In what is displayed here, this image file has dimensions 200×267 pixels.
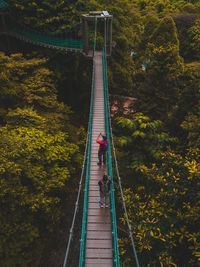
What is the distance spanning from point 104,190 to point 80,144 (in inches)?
256

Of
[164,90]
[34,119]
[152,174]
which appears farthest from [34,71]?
[152,174]

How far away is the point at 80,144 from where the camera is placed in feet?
57.4

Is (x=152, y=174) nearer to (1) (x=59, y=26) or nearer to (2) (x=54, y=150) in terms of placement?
(2) (x=54, y=150)

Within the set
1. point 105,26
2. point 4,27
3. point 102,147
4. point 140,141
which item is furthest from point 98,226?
point 4,27

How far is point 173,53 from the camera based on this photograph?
19453 mm

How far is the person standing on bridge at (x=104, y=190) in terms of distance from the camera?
36.6ft

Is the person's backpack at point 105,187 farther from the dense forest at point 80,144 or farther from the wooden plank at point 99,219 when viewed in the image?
the dense forest at point 80,144

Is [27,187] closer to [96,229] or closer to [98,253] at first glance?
[96,229]

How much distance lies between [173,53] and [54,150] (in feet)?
30.7

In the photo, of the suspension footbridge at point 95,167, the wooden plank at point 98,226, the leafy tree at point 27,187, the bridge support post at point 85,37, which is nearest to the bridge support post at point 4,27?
the suspension footbridge at point 95,167

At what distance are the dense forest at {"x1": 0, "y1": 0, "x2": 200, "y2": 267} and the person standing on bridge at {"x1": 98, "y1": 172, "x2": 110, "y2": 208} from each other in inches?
61.5

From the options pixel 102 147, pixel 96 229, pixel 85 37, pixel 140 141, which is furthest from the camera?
pixel 85 37

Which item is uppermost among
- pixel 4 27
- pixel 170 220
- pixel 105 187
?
pixel 4 27

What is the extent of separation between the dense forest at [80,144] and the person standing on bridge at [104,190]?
61.5 inches
